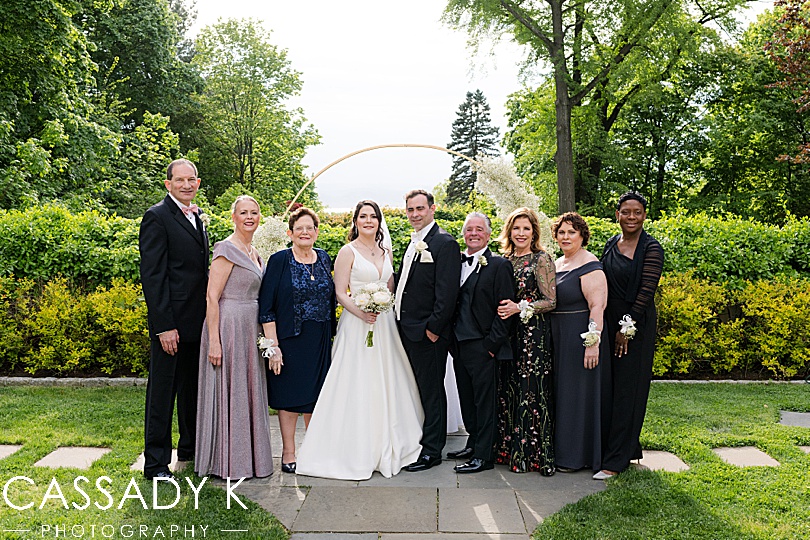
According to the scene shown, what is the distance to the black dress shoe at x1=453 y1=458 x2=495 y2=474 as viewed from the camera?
5176 mm

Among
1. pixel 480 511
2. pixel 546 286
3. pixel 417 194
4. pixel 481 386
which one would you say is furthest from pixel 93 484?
pixel 546 286

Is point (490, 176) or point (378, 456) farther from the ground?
point (490, 176)

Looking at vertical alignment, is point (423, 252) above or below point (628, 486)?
above

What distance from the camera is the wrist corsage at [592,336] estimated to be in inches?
194

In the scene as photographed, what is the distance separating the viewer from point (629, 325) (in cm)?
499

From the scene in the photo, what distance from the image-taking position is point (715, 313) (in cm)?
871

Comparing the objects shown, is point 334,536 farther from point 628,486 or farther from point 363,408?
point 628,486

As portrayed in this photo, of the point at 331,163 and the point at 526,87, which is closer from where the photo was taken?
the point at 331,163

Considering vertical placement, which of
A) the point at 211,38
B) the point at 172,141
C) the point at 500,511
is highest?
the point at 211,38

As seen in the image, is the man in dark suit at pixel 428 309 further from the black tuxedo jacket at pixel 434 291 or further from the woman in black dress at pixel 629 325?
the woman in black dress at pixel 629 325

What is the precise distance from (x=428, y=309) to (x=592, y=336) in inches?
49.0

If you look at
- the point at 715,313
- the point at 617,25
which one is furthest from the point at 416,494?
the point at 617,25

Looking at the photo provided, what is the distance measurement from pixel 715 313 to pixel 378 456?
18.3ft

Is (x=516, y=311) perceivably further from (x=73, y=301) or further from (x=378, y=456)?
(x=73, y=301)
